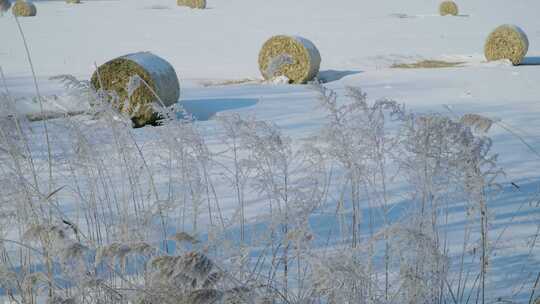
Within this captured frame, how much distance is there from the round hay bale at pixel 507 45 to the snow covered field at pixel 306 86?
370 mm

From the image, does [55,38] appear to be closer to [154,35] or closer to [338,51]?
[154,35]

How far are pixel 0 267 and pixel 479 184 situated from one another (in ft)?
4.67

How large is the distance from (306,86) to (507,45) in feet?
35.9

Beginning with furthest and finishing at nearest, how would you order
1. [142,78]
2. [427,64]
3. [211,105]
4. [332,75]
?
[427,64], [332,75], [211,105], [142,78]

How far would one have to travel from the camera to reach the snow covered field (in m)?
3.09

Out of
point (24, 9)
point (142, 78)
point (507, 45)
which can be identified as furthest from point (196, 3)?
point (142, 78)

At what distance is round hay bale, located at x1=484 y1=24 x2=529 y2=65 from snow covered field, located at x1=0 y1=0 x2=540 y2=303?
0.37 meters

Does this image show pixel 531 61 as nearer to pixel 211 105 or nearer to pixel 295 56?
pixel 295 56

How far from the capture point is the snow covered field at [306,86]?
10.1ft

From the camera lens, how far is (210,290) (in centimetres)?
108

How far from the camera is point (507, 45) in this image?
39.5 ft

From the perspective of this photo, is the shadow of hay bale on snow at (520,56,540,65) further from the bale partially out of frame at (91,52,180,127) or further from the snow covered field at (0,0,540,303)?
the bale partially out of frame at (91,52,180,127)

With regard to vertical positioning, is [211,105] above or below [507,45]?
below

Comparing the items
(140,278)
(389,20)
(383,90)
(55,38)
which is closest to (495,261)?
(140,278)
